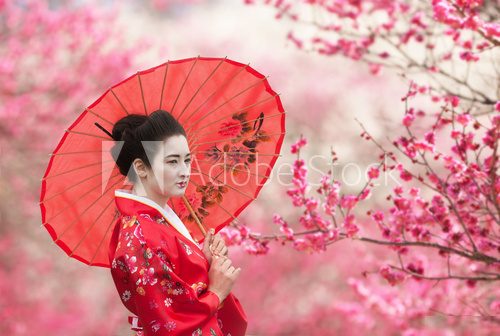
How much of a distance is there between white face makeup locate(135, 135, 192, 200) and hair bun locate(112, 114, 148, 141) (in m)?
0.13

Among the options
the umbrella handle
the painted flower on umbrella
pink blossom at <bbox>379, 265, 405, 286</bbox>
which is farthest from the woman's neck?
pink blossom at <bbox>379, 265, 405, 286</bbox>

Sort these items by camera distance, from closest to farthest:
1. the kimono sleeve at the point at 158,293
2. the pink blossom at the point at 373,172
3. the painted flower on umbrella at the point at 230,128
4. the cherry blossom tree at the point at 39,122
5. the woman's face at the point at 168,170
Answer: the kimono sleeve at the point at 158,293
the woman's face at the point at 168,170
the painted flower on umbrella at the point at 230,128
the pink blossom at the point at 373,172
the cherry blossom tree at the point at 39,122

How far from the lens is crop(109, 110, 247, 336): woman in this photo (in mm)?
2377

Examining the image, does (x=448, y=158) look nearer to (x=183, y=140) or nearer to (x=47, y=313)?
(x=183, y=140)

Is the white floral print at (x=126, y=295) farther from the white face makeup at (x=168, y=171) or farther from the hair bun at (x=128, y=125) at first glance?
the hair bun at (x=128, y=125)

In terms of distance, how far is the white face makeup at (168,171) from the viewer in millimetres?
2557

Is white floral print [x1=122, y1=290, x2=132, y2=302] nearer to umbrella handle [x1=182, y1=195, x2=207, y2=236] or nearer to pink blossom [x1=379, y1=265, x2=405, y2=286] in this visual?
umbrella handle [x1=182, y1=195, x2=207, y2=236]

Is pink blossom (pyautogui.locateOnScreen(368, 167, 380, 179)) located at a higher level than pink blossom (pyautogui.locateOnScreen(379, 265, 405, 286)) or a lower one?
higher

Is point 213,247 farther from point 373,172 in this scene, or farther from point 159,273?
point 373,172

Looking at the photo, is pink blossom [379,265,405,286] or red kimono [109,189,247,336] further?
pink blossom [379,265,405,286]

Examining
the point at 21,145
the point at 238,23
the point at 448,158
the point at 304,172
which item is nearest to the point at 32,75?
the point at 21,145

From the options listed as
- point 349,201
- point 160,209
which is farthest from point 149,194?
point 349,201

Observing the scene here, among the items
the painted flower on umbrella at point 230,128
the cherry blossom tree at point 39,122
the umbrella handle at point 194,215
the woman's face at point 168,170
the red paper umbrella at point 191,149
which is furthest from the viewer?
the cherry blossom tree at point 39,122

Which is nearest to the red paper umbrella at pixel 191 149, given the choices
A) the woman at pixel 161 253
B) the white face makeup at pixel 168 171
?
the woman at pixel 161 253
